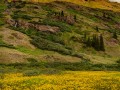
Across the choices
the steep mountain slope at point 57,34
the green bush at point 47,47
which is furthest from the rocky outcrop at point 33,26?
the green bush at point 47,47

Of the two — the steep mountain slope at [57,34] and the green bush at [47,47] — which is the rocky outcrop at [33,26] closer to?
the steep mountain slope at [57,34]

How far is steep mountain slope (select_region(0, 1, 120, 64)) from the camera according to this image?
102750 millimetres

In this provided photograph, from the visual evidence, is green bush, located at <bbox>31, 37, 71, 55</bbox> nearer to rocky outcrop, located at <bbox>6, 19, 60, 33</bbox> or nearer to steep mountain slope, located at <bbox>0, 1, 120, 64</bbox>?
steep mountain slope, located at <bbox>0, 1, 120, 64</bbox>

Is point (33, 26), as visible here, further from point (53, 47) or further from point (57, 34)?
point (53, 47)

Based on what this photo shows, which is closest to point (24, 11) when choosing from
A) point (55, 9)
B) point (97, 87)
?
point (55, 9)

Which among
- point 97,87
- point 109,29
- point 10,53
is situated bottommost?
point 109,29

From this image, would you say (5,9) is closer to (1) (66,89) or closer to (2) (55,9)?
(2) (55,9)

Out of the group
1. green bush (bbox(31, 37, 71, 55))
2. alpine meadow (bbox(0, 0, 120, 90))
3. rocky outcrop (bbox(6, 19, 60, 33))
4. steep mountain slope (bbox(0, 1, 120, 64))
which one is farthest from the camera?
rocky outcrop (bbox(6, 19, 60, 33))

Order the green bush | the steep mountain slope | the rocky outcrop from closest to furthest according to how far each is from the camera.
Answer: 1. the steep mountain slope
2. the green bush
3. the rocky outcrop

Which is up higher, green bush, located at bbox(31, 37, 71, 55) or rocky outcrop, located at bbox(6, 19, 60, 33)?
green bush, located at bbox(31, 37, 71, 55)

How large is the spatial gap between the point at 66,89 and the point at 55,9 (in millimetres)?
158414

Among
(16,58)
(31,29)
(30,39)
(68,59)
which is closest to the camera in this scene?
(16,58)

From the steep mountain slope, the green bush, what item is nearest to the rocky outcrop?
the steep mountain slope

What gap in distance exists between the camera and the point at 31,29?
462 ft
